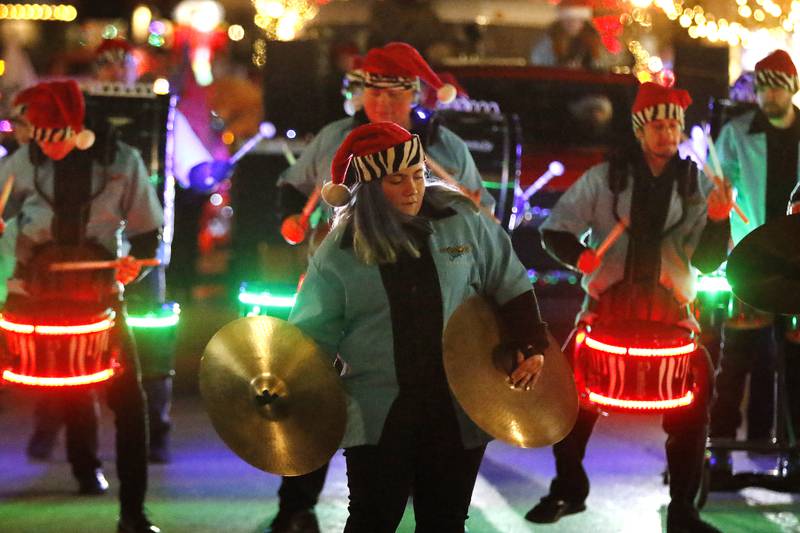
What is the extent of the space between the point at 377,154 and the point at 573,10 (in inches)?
319

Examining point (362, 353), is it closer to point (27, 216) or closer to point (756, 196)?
point (27, 216)

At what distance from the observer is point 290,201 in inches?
255

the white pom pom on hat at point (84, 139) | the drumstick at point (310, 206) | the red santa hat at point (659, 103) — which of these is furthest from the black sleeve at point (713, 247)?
the white pom pom on hat at point (84, 139)

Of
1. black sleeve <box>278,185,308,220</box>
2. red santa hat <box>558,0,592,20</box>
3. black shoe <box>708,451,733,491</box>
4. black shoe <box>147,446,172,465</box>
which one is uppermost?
red santa hat <box>558,0,592,20</box>

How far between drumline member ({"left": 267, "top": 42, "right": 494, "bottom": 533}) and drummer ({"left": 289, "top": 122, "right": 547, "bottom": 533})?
1.59 m

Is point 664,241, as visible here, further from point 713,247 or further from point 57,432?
point 57,432

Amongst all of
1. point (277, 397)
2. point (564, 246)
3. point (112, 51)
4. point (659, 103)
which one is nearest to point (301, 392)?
point (277, 397)

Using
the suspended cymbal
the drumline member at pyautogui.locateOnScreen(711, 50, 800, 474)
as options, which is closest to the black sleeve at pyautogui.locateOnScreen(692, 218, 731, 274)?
the suspended cymbal

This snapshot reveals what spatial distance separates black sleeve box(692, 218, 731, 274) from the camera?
591 centimetres

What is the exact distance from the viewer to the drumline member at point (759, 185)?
6840 millimetres

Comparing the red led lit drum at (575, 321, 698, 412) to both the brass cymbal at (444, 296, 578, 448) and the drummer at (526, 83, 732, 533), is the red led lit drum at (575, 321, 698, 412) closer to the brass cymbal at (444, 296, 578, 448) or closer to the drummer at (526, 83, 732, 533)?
the drummer at (526, 83, 732, 533)

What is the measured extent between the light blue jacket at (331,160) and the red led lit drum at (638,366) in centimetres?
103

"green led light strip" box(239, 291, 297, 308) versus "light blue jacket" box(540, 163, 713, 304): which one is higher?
"light blue jacket" box(540, 163, 713, 304)

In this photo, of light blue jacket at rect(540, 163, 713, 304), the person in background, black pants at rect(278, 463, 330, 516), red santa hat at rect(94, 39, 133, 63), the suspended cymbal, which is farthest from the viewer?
the person in background
